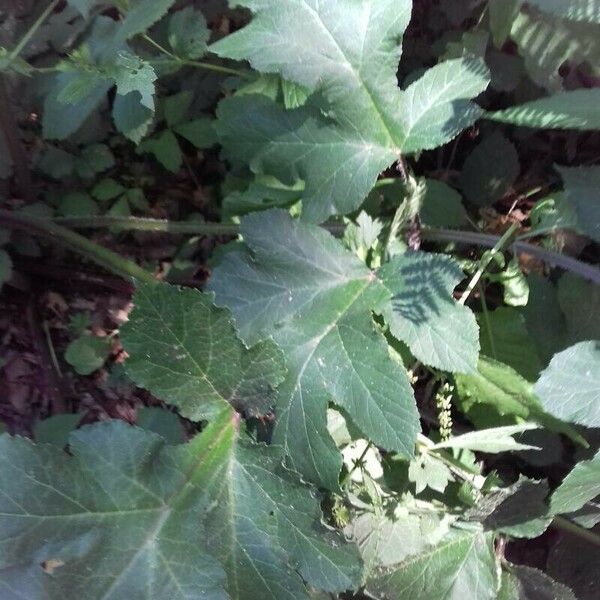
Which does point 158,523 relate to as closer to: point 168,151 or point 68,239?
point 68,239

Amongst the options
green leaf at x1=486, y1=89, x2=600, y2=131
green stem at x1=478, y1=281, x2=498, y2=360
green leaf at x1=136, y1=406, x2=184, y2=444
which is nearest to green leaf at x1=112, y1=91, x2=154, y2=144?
green leaf at x1=136, y1=406, x2=184, y2=444

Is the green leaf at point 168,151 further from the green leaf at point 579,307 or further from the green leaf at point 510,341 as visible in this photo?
the green leaf at point 579,307

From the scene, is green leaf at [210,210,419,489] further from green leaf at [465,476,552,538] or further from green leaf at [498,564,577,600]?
green leaf at [498,564,577,600]

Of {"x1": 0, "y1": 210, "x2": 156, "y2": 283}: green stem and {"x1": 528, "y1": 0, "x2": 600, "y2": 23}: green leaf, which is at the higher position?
{"x1": 528, "y1": 0, "x2": 600, "y2": 23}: green leaf

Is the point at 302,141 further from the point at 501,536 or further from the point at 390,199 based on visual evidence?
the point at 501,536

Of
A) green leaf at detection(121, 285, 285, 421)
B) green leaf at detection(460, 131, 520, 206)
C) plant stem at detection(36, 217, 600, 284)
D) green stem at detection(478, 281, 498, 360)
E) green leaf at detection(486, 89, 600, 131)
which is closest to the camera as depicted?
green leaf at detection(121, 285, 285, 421)

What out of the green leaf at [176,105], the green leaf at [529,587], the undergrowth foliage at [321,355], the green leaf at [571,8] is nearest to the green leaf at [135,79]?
the undergrowth foliage at [321,355]

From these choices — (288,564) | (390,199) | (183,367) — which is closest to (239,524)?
(288,564)
